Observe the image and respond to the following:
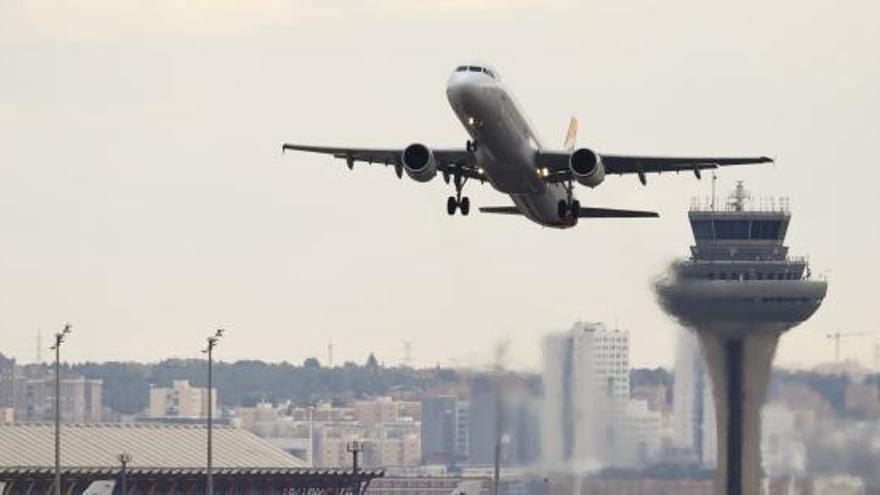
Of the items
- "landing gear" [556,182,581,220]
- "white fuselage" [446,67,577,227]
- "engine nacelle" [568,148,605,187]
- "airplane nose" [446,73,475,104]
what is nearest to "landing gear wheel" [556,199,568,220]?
"landing gear" [556,182,581,220]

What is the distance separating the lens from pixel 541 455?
195 metres

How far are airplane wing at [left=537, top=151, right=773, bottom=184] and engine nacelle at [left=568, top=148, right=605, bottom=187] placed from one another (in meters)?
0.99

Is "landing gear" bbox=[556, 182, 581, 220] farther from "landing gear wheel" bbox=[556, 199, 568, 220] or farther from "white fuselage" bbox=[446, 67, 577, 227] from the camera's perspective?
"white fuselage" bbox=[446, 67, 577, 227]

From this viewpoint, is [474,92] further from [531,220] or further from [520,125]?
[531,220]

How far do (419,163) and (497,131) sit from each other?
3316 millimetres

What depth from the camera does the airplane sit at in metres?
110

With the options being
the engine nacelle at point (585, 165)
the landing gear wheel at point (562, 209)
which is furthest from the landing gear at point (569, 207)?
the engine nacelle at point (585, 165)

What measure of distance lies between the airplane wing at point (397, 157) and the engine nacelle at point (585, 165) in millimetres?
3893

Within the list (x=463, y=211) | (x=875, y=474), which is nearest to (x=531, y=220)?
(x=463, y=211)

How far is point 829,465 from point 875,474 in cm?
683

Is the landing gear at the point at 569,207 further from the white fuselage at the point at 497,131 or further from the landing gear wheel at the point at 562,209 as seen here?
the white fuselage at the point at 497,131

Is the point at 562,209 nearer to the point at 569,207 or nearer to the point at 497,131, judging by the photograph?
the point at 569,207

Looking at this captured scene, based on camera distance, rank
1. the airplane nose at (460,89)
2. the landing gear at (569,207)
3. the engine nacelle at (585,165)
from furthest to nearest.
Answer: the landing gear at (569,207) < the engine nacelle at (585,165) < the airplane nose at (460,89)

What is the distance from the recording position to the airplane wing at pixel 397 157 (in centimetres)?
11344
